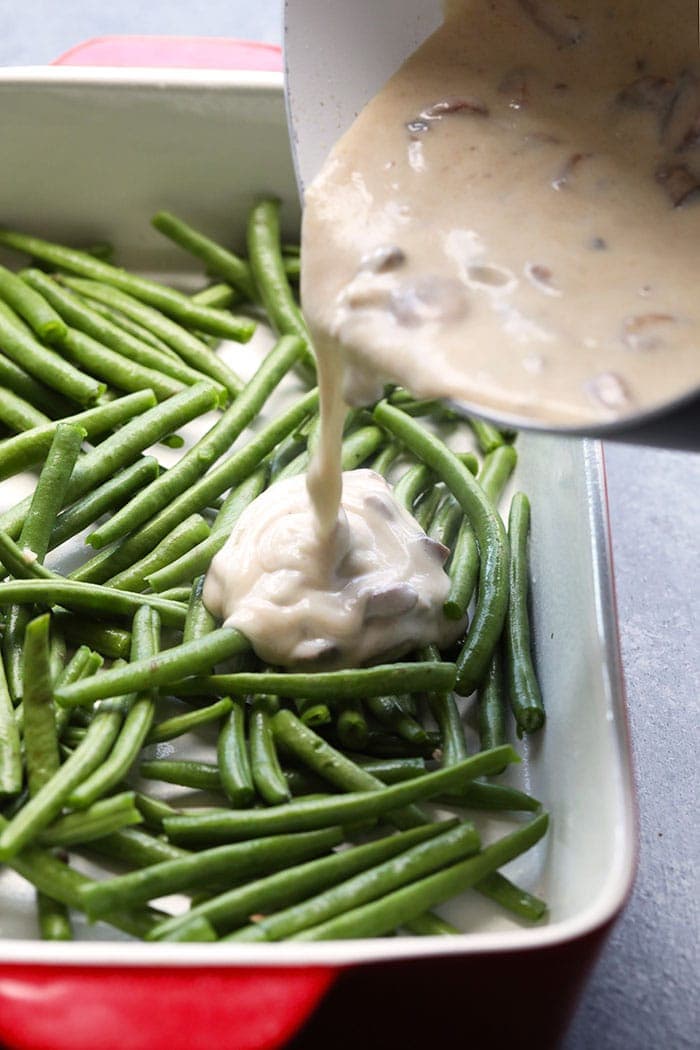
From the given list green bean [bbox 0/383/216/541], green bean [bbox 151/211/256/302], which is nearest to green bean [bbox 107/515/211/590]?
green bean [bbox 0/383/216/541]

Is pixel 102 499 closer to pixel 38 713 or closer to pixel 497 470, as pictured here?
pixel 38 713

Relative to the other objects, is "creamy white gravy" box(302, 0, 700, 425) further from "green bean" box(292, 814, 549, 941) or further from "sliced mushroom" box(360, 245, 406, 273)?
"green bean" box(292, 814, 549, 941)

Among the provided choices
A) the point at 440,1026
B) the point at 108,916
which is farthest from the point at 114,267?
the point at 440,1026

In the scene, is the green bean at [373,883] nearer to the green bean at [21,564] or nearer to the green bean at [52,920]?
the green bean at [52,920]

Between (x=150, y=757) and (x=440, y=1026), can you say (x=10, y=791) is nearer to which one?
(x=150, y=757)

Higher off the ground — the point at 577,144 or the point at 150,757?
the point at 577,144
